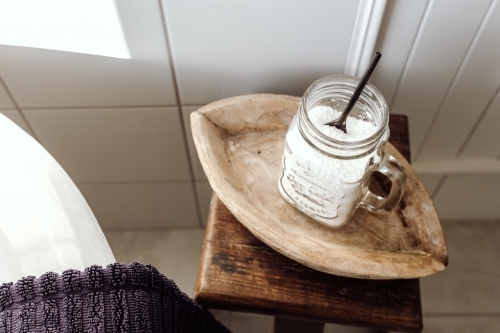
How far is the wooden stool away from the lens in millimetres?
514

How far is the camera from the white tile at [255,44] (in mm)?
537

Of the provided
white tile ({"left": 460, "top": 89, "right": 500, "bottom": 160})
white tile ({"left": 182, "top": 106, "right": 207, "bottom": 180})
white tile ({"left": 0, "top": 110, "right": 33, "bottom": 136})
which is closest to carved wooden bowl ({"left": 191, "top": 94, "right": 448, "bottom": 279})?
white tile ({"left": 182, "top": 106, "right": 207, "bottom": 180})

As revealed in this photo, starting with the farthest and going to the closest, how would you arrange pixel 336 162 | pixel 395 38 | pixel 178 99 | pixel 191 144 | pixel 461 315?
pixel 461 315 < pixel 191 144 < pixel 178 99 < pixel 395 38 < pixel 336 162

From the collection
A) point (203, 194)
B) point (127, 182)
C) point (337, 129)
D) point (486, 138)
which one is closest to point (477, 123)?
point (486, 138)

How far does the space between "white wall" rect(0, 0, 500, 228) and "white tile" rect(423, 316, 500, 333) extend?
1.07 ft

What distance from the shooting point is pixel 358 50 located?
58 centimetres

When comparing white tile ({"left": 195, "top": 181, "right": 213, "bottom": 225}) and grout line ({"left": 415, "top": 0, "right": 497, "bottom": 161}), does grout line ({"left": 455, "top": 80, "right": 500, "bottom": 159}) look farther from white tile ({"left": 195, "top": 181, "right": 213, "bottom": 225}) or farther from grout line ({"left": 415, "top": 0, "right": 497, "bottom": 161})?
white tile ({"left": 195, "top": 181, "right": 213, "bottom": 225})

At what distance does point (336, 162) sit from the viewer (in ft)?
1.48

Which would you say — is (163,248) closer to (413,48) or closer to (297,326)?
(297,326)

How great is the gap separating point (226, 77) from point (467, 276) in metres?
0.78

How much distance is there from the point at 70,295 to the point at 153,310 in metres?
0.07

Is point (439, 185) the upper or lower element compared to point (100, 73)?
lower

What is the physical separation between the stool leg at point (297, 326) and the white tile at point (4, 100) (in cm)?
54

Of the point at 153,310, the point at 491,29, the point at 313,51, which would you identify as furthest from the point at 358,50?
the point at 153,310
